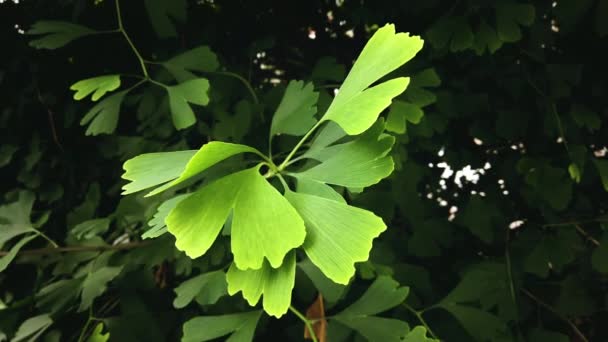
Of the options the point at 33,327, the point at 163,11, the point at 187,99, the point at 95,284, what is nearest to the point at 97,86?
the point at 187,99

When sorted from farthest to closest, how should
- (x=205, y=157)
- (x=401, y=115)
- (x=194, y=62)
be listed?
1. (x=194, y=62)
2. (x=401, y=115)
3. (x=205, y=157)

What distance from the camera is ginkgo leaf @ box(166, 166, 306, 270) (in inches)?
12.3

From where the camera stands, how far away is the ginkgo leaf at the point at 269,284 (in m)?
0.33

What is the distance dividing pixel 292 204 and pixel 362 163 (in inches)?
2.6

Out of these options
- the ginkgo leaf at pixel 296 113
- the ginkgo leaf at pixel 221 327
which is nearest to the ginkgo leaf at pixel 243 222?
the ginkgo leaf at pixel 296 113

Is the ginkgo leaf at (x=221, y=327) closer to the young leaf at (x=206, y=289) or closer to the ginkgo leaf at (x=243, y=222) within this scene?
the young leaf at (x=206, y=289)

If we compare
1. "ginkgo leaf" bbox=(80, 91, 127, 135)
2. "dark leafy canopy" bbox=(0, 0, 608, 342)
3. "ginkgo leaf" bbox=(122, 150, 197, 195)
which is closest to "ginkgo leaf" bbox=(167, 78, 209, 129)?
"dark leafy canopy" bbox=(0, 0, 608, 342)

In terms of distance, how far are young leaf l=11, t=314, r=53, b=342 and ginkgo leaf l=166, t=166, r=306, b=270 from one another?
0.57 meters

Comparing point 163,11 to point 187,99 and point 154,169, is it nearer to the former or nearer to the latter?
point 187,99

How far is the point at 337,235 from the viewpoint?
0.33m

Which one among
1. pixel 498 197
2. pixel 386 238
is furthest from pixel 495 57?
pixel 386 238

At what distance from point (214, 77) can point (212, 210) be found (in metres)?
0.56

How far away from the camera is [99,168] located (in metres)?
1.02

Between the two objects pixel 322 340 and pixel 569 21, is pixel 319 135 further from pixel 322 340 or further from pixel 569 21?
pixel 569 21
